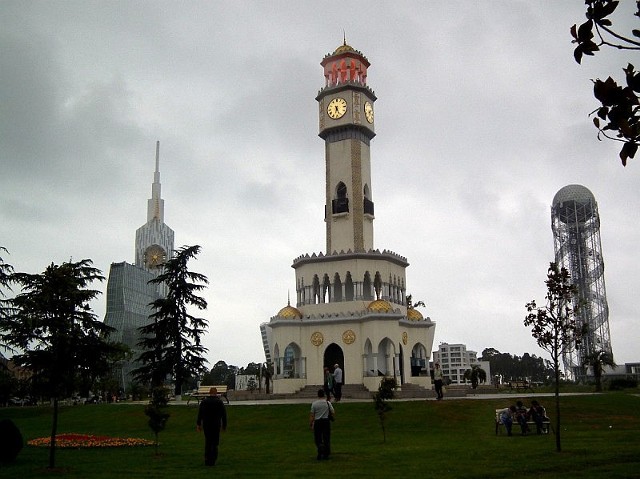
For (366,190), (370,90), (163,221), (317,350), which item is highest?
(163,221)

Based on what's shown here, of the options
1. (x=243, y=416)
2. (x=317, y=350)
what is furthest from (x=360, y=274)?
(x=243, y=416)

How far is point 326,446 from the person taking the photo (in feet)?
55.9

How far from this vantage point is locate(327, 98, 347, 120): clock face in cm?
5730

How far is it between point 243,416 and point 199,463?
56.9 feet

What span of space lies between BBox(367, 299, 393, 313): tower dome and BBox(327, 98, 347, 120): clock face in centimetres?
1648

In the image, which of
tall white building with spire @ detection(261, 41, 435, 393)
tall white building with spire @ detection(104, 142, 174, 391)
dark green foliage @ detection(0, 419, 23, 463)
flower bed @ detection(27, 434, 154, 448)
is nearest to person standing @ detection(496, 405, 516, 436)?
flower bed @ detection(27, 434, 154, 448)

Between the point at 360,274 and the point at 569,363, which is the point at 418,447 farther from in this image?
the point at 569,363

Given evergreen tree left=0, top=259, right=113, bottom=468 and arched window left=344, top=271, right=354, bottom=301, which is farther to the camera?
arched window left=344, top=271, right=354, bottom=301

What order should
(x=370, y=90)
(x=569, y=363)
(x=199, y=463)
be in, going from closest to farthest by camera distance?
(x=199, y=463)
(x=370, y=90)
(x=569, y=363)

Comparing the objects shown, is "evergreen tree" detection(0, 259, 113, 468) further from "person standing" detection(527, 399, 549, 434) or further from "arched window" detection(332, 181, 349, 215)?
"arched window" detection(332, 181, 349, 215)

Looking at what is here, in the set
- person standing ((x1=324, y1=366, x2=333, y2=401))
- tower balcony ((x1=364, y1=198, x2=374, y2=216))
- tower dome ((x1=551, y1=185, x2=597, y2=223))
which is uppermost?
tower dome ((x1=551, y1=185, x2=597, y2=223))

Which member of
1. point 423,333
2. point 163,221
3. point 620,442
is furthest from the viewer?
point 163,221

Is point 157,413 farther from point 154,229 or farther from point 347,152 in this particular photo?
point 154,229

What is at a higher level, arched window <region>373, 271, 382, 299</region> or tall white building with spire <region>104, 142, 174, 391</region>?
tall white building with spire <region>104, 142, 174, 391</region>
